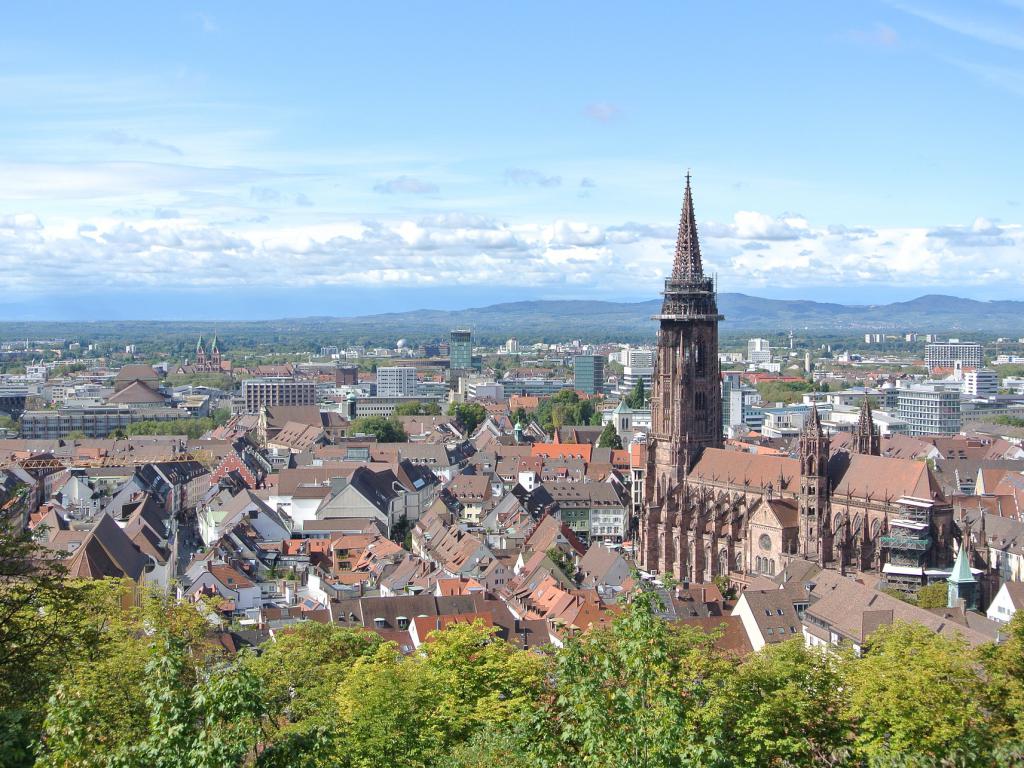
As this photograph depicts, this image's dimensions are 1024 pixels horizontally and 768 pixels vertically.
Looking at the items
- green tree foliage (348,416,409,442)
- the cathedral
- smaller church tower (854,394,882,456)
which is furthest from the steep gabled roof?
green tree foliage (348,416,409,442)

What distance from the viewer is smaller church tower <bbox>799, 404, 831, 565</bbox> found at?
270ft

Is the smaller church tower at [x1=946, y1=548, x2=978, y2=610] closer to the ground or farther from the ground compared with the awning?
farther from the ground

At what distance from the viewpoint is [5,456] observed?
137 meters

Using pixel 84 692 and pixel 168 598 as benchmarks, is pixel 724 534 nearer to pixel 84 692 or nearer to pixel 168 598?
pixel 168 598

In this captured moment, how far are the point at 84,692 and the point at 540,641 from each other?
34.3 metres

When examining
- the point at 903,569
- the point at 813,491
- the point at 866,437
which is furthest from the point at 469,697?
the point at 866,437

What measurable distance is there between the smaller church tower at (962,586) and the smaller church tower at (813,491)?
15.1 metres

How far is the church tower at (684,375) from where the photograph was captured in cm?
9850

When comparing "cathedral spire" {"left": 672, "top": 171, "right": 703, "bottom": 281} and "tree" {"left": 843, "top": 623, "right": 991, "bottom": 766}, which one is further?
"cathedral spire" {"left": 672, "top": 171, "right": 703, "bottom": 281}

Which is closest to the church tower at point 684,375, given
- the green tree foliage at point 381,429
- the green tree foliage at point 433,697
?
the green tree foliage at point 433,697

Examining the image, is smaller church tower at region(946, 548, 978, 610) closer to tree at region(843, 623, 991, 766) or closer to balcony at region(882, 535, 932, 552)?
balcony at region(882, 535, 932, 552)

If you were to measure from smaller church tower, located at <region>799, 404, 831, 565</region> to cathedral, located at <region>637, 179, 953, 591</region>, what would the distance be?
0.23 ft

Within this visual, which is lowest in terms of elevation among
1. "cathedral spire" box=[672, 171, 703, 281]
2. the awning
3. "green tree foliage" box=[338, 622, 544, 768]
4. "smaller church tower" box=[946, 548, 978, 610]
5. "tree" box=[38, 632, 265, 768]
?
the awning

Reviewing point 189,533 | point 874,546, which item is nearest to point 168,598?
point 874,546
